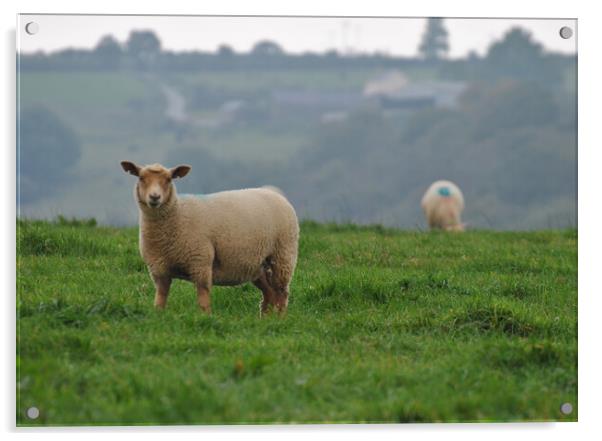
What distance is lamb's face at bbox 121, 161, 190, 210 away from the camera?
8961mm

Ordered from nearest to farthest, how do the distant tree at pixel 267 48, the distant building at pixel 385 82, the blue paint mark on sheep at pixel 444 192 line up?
the distant tree at pixel 267 48, the distant building at pixel 385 82, the blue paint mark on sheep at pixel 444 192

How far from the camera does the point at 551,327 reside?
9312 mm

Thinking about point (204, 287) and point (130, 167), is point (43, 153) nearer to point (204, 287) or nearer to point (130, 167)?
point (130, 167)

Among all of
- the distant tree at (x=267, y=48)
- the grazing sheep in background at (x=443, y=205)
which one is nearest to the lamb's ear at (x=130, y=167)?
the distant tree at (x=267, y=48)

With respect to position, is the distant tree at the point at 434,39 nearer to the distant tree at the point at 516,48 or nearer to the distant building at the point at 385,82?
the distant tree at the point at 516,48

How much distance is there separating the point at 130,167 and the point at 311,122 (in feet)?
29.5

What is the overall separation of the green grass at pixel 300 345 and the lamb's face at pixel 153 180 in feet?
2.81

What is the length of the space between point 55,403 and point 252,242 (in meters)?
2.60

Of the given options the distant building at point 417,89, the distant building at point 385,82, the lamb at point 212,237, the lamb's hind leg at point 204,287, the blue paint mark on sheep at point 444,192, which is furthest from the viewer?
the blue paint mark on sheep at point 444,192

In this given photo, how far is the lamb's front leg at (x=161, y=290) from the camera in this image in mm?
9398

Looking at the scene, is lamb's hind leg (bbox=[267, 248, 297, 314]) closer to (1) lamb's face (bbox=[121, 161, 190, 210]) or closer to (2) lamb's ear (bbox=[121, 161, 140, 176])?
(1) lamb's face (bbox=[121, 161, 190, 210])

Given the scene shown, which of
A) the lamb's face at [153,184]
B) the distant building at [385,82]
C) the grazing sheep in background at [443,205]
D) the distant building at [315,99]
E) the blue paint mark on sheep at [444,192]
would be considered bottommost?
the grazing sheep in background at [443,205]
